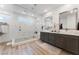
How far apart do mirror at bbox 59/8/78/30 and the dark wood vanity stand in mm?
390

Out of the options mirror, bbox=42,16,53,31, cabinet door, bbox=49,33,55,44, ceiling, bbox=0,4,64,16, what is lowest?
cabinet door, bbox=49,33,55,44

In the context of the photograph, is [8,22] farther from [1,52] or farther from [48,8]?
[48,8]

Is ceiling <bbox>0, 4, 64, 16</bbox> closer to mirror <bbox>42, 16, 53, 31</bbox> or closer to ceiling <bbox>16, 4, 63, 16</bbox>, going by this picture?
ceiling <bbox>16, 4, 63, 16</bbox>

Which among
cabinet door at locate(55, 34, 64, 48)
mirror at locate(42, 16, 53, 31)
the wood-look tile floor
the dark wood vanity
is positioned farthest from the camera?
cabinet door at locate(55, 34, 64, 48)

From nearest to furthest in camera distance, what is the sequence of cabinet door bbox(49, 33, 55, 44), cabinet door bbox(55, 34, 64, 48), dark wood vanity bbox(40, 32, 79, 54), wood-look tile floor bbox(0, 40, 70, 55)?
wood-look tile floor bbox(0, 40, 70, 55) < dark wood vanity bbox(40, 32, 79, 54) < cabinet door bbox(55, 34, 64, 48) < cabinet door bbox(49, 33, 55, 44)

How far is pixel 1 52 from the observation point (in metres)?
2.65

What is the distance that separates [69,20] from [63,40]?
702 mm

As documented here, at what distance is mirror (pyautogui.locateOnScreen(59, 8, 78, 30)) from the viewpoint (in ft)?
10.5

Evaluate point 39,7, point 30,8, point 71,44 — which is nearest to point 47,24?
point 39,7

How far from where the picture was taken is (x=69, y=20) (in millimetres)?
3211

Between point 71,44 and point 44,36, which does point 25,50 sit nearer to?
point 44,36

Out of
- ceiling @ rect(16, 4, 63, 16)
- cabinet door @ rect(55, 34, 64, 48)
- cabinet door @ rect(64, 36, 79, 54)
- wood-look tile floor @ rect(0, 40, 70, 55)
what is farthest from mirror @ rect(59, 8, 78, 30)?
wood-look tile floor @ rect(0, 40, 70, 55)
